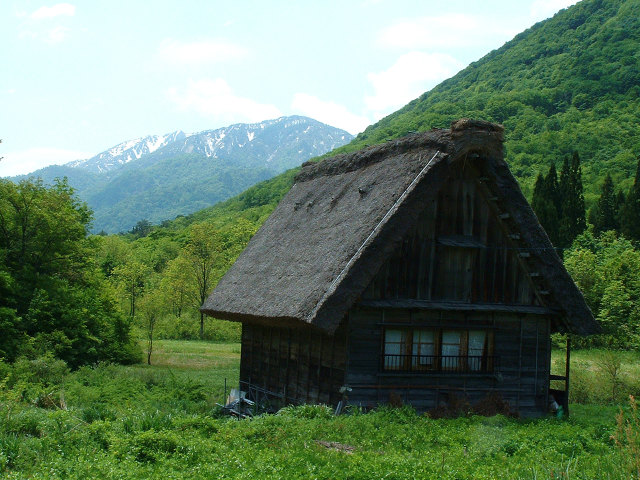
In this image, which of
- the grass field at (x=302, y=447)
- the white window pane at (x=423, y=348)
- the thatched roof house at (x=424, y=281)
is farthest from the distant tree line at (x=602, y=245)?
the grass field at (x=302, y=447)

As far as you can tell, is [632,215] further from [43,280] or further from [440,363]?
[43,280]

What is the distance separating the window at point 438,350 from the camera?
Answer: 16328mm

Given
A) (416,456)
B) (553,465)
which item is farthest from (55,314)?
(553,465)

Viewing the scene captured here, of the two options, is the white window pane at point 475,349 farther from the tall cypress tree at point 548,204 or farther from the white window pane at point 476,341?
the tall cypress tree at point 548,204

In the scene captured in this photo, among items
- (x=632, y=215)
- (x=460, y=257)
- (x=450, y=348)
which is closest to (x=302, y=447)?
(x=450, y=348)

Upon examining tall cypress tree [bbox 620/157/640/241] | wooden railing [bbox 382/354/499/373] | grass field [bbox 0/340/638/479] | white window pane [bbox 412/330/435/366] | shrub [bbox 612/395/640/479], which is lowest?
grass field [bbox 0/340/638/479]

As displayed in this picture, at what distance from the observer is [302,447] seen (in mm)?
10391

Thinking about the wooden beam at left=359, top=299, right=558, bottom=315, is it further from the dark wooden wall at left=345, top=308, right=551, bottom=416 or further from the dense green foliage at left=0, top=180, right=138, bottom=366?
the dense green foliage at left=0, top=180, right=138, bottom=366

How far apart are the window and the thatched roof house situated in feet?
0.11

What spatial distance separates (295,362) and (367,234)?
186 inches

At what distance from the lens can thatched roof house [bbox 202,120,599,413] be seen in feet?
51.4

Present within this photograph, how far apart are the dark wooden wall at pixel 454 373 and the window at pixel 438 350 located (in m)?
0.21

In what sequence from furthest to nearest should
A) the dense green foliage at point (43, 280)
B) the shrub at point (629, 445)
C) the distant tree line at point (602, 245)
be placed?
the distant tree line at point (602, 245) < the dense green foliage at point (43, 280) < the shrub at point (629, 445)

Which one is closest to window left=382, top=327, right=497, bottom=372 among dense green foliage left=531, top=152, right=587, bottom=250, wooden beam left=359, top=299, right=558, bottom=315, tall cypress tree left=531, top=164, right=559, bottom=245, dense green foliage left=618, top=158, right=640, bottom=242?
wooden beam left=359, top=299, right=558, bottom=315
